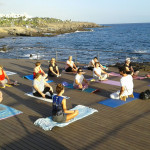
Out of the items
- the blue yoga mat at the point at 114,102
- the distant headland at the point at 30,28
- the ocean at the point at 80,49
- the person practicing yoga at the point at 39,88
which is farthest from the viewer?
the distant headland at the point at 30,28

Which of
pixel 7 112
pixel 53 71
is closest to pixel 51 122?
pixel 7 112

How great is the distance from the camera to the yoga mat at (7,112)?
5.93m

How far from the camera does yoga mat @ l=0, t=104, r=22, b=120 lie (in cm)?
593

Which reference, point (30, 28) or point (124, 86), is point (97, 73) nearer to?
point (124, 86)

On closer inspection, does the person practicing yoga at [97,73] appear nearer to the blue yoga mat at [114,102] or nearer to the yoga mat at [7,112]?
the blue yoga mat at [114,102]

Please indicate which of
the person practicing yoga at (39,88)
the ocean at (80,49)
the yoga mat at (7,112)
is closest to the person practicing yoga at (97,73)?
the ocean at (80,49)

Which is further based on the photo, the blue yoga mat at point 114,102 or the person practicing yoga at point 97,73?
the person practicing yoga at point 97,73

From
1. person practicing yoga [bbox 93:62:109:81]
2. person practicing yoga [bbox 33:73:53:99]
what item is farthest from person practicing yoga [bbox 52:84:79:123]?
person practicing yoga [bbox 93:62:109:81]

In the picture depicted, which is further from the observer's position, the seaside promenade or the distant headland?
the distant headland

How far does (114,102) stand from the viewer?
22.6ft

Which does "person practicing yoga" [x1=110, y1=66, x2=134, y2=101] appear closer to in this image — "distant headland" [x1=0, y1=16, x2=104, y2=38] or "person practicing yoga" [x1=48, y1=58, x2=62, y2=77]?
"person practicing yoga" [x1=48, y1=58, x2=62, y2=77]

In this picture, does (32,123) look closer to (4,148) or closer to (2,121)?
(2,121)

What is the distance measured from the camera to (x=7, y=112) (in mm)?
6160

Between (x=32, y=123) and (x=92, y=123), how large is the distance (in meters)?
1.53
